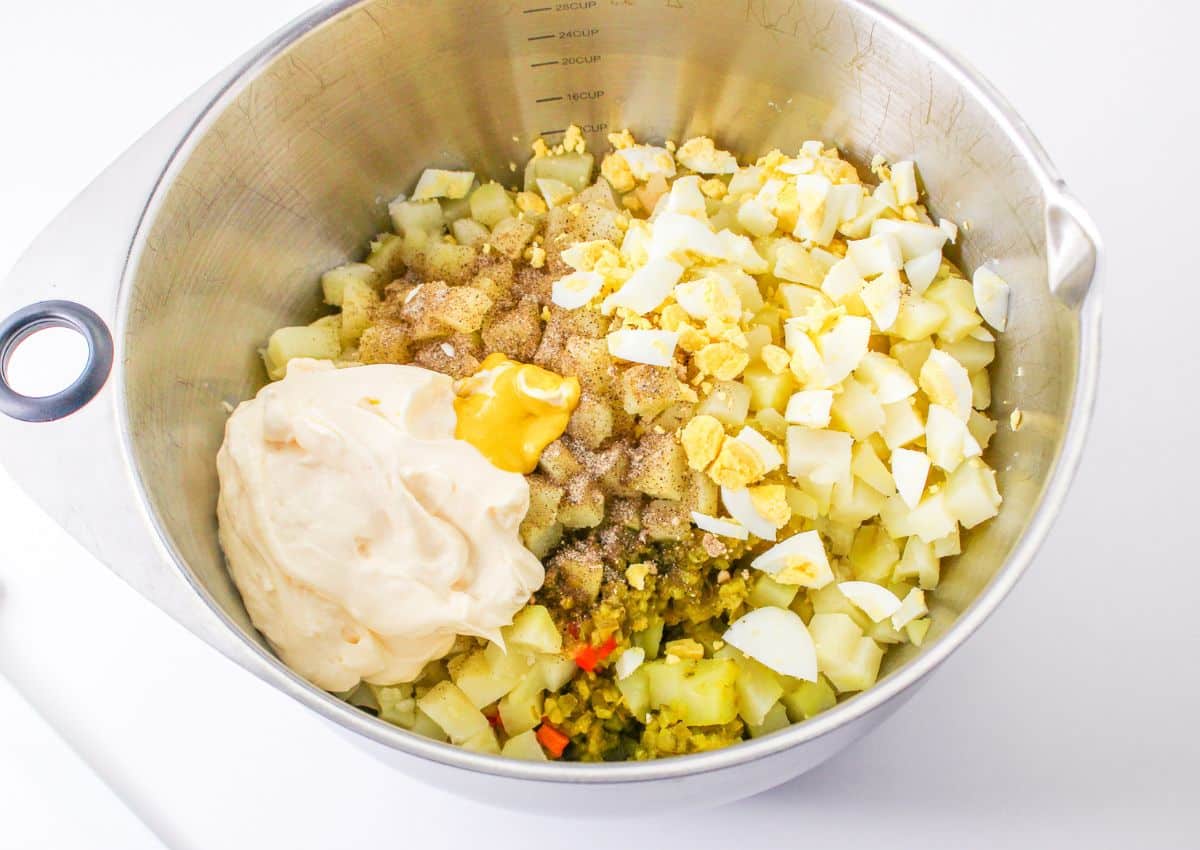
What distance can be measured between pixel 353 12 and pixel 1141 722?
129 cm

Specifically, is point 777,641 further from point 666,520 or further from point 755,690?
point 666,520

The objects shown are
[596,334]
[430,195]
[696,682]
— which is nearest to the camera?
[696,682]

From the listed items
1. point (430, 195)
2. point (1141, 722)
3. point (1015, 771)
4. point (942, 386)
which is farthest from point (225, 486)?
point (1141, 722)

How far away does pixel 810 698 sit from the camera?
1.12 m

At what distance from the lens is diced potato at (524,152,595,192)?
1455mm

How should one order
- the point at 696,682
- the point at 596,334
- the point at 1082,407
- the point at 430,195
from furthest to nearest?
the point at 430,195
the point at 596,334
the point at 696,682
the point at 1082,407

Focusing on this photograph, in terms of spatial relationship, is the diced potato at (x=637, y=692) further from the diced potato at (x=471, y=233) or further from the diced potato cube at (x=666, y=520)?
the diced potato at (x=471, y=233)

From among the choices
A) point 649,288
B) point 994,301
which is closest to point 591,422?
point 649,288

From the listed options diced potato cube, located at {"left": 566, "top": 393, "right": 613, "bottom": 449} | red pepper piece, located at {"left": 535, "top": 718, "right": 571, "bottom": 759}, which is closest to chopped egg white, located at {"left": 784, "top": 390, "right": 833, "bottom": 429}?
diced potato cube, located at {"left": 566, "top": 393, "right": 613, "bottom": 449}

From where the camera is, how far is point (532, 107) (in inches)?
57.1

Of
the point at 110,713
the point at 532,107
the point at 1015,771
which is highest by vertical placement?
the point at 532,107

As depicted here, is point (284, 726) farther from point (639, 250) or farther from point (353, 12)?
point (353, 12)

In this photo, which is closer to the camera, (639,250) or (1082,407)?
(1082,407)

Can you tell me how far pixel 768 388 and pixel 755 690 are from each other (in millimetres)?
339
